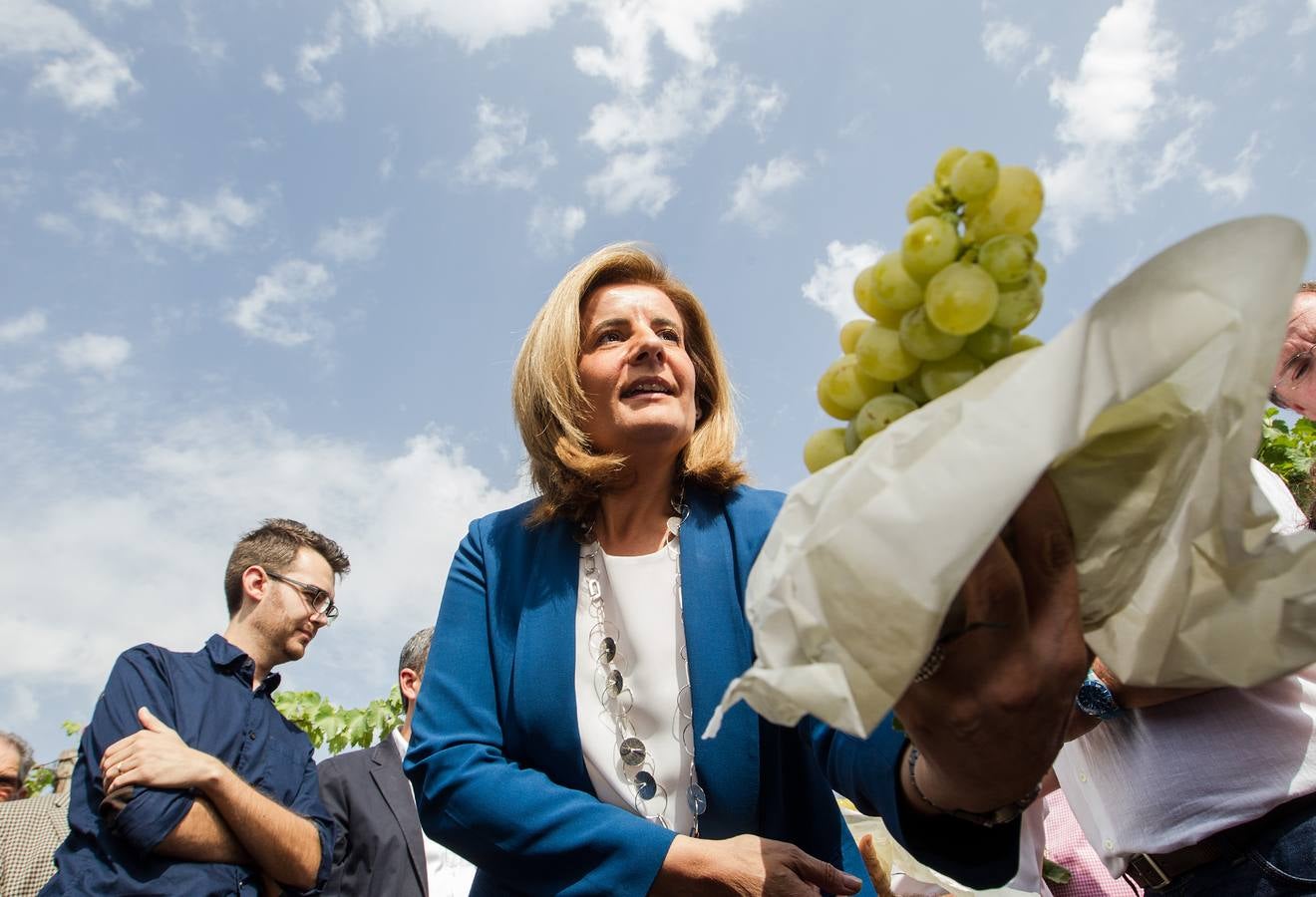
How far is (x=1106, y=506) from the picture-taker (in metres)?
1.08

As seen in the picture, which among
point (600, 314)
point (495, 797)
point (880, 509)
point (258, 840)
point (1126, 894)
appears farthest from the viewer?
point (1126, 894)

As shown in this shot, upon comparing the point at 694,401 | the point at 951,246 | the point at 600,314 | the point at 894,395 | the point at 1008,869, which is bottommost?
the point at 1008,869

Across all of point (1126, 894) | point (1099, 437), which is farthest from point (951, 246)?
point (1126, 894)

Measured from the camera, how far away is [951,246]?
42.7 inches

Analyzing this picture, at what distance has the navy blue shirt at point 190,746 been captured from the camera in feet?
9.58

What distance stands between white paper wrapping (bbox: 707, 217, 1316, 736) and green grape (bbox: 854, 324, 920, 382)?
129mm

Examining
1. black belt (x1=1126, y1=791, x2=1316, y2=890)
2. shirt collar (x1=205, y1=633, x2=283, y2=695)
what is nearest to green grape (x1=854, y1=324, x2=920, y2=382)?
black belt (x1=1126, y1=791, x2=1316, y2=890)

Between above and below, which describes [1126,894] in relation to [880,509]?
below

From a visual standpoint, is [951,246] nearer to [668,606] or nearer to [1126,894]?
[668,606]

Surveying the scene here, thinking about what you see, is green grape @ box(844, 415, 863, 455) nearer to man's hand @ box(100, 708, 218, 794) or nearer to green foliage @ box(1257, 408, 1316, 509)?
man's hand @ box(100, 708, 218, 794)

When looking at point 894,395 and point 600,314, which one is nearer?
point 894,395

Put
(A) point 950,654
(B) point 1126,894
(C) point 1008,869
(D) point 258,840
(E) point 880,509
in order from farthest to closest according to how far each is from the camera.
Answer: (B) point 1126,894, (D) point 258,840, (C) point 1008,869, (A) point 950,654, (E) point 880,509

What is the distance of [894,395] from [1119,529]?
1.07ft

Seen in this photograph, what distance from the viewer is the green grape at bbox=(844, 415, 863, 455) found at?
1156mm
